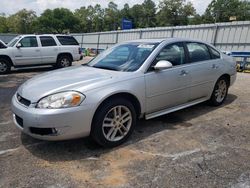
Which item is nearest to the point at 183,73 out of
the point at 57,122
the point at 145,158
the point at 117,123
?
the point at 117,123

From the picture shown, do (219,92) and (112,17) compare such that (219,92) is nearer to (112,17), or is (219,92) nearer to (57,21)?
(57,21)

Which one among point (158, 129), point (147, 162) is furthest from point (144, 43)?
point (147, 162)

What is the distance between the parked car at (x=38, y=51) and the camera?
1170cm

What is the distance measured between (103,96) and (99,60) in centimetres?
150

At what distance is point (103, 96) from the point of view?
3553mm

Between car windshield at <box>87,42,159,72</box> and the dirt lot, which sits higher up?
car windshield at <box>87,42,159,72</box>

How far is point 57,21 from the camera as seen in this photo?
79.4 metres

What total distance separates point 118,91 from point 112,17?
90.0 meters

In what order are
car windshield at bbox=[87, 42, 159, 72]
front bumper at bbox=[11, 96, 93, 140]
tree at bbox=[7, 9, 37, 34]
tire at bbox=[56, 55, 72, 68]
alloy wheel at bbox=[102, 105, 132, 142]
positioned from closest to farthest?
front bumper at bbox=[11, 96, 93, 140], alloy wheel at bbox=[102, 105, 132, 142], car windshield at bbox=[87, 42, 159, 72], tire at bbox=[56, 55, 72, 68], tree at bbox=[7, 9, 37, 34]

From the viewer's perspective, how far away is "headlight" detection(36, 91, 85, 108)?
3359 millimetres

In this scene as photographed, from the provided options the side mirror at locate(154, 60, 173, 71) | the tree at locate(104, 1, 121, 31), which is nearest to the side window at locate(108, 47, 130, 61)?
the side mirror at locate(154, 60, 173, 71)

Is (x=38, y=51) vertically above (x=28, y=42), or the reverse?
(x=28, y=42)

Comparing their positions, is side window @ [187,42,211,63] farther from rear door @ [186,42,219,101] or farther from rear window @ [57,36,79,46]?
rear window @ [57,36,79,46]

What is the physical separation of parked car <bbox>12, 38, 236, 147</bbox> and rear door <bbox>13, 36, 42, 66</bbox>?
26.2 ft
